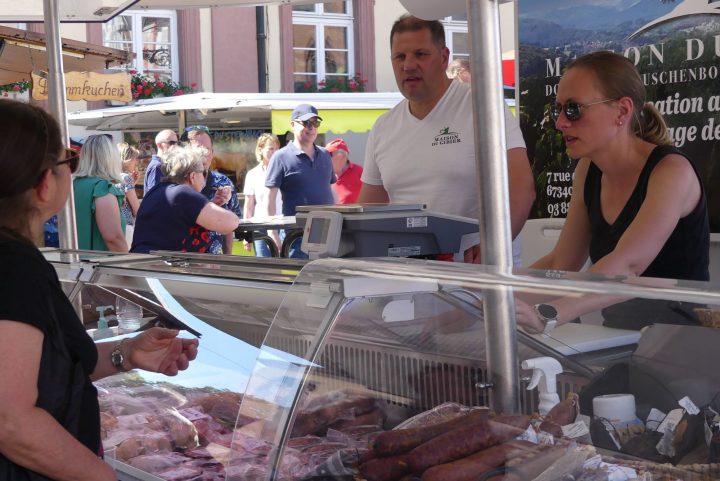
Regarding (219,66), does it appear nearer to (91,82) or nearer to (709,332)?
(91,82)

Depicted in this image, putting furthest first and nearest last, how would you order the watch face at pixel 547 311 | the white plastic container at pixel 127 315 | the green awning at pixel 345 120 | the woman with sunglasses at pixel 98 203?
the green awning at pixel 345 120, the woman with sunglasses at pixel 98 203, the white plastic container at pixel 127 315, the watch face at pixel 547 311

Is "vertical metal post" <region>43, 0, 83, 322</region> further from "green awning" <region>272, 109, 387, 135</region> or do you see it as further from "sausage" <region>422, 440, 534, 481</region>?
"green awning" <region>272, 109, 387, 135</region>

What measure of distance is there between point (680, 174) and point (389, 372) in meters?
0.90

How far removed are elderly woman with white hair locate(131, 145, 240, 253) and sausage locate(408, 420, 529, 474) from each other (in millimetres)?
2722

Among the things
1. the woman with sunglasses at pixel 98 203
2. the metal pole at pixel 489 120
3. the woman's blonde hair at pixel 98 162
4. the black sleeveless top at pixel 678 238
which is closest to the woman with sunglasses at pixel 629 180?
the black sleeveless top at pixel 678 238

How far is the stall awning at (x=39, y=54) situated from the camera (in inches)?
259

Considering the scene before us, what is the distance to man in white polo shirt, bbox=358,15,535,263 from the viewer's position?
10.1 feet

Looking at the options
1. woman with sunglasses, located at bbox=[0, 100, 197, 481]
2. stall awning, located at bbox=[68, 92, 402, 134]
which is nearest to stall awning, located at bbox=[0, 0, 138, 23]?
woman with sunglasses, located at bbox=[0, 100, 197, 481]

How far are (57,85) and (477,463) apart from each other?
7.96 feet

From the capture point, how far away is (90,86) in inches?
283

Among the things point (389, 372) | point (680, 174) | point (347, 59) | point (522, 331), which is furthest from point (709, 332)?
point (347, 59)

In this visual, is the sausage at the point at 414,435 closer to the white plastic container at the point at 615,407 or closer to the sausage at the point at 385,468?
the sausage at the point at 385,468

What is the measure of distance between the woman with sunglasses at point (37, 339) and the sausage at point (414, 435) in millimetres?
528

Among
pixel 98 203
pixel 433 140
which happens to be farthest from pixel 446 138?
pixel 98 203
